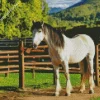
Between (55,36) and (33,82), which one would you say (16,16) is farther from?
(55,36)

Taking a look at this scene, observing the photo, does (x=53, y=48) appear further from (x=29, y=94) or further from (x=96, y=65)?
(x=96, y=65)

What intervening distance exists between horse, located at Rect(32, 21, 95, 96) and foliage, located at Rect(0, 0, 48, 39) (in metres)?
32.5

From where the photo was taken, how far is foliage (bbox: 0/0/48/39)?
46.8m

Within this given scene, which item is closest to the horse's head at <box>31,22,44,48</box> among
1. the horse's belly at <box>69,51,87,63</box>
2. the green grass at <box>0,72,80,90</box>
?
the horse's belly at <box>69,51,87,63</box>

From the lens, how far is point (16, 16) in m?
50.5

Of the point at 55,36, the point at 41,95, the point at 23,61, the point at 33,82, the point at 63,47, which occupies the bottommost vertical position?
the point at 41,95

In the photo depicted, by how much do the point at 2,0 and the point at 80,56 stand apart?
34938mm

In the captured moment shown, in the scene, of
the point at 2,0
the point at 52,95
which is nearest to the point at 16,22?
the point at 2,0

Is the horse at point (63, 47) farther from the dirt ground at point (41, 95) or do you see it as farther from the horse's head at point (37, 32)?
the dirt ground at point (41, 95)

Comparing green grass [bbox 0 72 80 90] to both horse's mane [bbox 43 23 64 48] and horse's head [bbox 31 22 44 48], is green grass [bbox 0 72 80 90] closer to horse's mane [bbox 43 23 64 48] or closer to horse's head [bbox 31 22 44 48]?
horse's mane [bbox 43 23 64 48]

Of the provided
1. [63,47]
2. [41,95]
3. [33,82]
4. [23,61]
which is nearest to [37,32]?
[63,47]

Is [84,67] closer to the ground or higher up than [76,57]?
closer to the ground

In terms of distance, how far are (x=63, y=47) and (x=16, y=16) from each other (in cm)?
3984

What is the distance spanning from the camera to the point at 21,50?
13.5m
